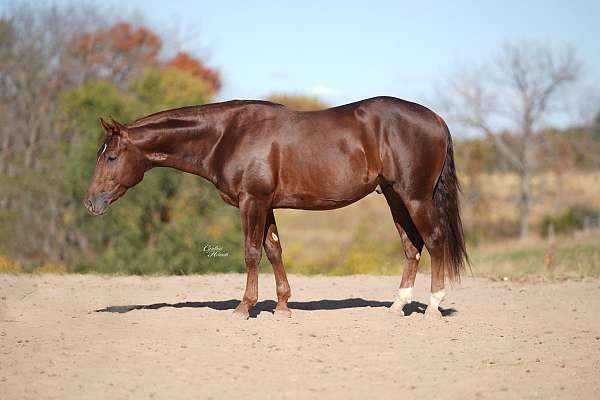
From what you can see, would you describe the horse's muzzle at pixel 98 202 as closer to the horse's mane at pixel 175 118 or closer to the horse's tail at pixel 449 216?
the horse's mane at pixel 175 118

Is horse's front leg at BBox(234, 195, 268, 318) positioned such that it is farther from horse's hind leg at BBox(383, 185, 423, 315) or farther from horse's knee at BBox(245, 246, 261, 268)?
horse's hind leg at BBox(383, 185, 423, 315)

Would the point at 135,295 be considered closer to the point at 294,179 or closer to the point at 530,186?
the point at 294,179

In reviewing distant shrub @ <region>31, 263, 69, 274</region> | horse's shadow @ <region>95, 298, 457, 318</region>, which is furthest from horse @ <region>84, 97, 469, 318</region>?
distant shrub @ <region>31, 263, 69, 274</region>

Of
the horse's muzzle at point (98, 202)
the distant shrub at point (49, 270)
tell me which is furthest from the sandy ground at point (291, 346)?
the distant shrub at point (49, 270)

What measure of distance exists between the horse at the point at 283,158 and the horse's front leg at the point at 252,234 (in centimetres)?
1

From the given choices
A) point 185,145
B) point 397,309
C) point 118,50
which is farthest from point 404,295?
point 118,50

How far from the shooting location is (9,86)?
92.6 ft

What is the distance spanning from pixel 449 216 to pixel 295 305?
2.26 m

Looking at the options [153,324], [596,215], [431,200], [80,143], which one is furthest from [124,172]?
[596,215]

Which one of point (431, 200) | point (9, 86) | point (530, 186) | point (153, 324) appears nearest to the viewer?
point (153, 324)

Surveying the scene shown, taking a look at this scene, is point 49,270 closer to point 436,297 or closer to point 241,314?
point 241,314

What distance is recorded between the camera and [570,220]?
3200cm

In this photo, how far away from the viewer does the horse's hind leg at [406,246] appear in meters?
8.30

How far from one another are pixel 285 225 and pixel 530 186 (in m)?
12.2
